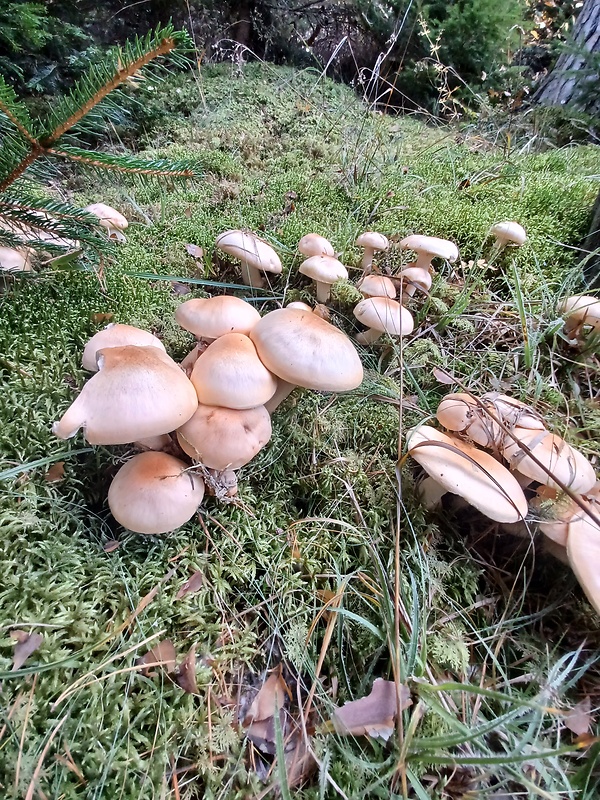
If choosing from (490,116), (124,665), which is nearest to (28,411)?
(124,665)

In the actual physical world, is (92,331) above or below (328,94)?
below

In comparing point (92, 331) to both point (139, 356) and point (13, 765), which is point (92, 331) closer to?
point (139, 356)

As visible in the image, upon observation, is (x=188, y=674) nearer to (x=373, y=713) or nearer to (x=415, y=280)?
(x=373, y=713)

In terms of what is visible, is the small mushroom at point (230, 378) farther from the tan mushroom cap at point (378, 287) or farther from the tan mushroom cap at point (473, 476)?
the tan mushroom cap at point (378, 287)

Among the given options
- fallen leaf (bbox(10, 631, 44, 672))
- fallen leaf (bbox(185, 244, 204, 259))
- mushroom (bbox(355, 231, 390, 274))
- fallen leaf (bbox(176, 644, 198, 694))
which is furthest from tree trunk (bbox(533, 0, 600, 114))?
fallen leaf (bbox(10, 631, 44, 672))

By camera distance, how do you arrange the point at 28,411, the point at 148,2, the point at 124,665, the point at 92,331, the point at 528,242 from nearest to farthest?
the point at 124,665
the point at 28,411
the point at 92,331
the point at 528,242
the point at 148,2

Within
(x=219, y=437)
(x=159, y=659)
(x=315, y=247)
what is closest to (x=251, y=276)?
(x=315, y=247)

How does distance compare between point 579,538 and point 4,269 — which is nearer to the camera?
point 579,538

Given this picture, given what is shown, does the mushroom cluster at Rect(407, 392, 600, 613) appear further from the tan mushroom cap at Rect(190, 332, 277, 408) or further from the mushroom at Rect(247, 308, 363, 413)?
the tan mushroom cap at Rect(190, 332, 277, 408)
